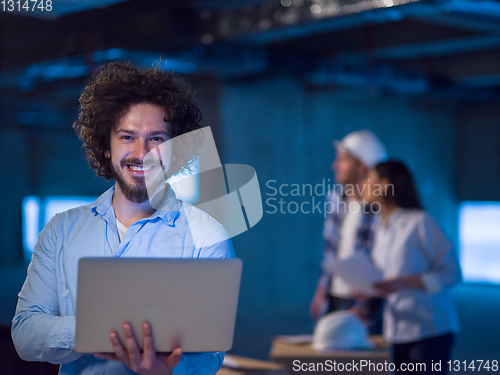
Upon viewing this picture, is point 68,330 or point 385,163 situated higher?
point 385,163

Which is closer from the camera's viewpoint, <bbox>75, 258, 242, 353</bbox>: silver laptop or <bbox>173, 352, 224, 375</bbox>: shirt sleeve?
<bbox>75, 258, 242, 353</bbox>: silver laptop

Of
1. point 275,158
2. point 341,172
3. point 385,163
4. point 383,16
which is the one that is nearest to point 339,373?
point 385,163

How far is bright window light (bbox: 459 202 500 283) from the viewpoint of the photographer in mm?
7816

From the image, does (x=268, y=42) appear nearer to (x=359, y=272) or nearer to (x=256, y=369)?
(x=359, y=272)

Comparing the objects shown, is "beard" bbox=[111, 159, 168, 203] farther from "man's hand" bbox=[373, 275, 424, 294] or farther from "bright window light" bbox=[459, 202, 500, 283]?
"bright window light" bbox=[459, 202, 500, 283]

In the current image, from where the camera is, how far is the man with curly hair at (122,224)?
1169 millimetres

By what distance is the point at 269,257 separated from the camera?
225 inches

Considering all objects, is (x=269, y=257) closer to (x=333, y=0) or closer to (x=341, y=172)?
(x=341, y=172)

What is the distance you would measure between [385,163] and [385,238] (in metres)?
0.36

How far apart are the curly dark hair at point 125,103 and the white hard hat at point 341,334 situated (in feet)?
4.21

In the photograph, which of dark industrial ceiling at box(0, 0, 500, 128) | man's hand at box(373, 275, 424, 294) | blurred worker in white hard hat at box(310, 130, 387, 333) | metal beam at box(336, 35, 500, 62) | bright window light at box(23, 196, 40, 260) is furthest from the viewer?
bright window light at box(23, 196, 40, 260)

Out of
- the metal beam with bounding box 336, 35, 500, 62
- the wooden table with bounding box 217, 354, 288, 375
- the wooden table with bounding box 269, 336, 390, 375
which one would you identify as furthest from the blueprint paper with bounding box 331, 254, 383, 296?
the metal beam with bounding box 336, 35, 500, 62

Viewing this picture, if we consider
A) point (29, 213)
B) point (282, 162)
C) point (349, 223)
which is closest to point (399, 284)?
point (349, 223)

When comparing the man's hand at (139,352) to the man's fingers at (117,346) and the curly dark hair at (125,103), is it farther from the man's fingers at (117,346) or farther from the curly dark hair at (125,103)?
the curly dark hair at (125,103)
